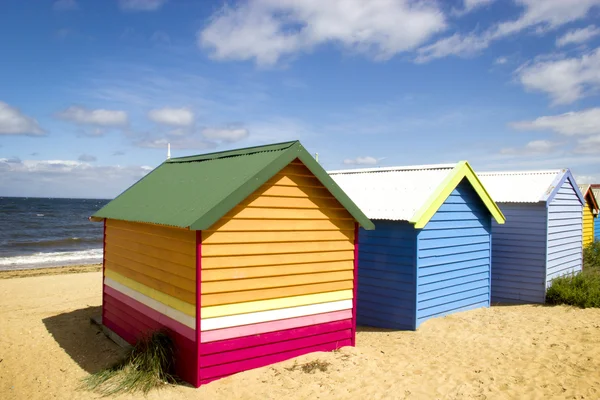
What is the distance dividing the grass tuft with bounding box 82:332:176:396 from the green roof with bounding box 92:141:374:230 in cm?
203

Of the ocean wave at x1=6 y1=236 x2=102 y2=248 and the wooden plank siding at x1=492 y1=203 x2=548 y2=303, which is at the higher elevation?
the wooden plank siding at x1=492 y1=203 x2=548 y2=303

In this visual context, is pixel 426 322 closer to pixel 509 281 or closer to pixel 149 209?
pixel 509 281

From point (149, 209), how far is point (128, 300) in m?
2.12

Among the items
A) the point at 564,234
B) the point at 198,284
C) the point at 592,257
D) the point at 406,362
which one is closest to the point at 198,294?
the point at 198,284

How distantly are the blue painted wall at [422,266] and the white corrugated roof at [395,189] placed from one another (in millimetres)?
356

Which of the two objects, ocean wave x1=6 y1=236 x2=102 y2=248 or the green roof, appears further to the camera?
ocean wave x1=6 y1=236 x2=102 y2=248

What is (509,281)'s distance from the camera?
14.2 metres

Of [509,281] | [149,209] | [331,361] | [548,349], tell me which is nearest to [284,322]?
[331,361]

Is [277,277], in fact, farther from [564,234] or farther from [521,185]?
[564,234]

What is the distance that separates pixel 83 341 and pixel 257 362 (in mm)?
5122

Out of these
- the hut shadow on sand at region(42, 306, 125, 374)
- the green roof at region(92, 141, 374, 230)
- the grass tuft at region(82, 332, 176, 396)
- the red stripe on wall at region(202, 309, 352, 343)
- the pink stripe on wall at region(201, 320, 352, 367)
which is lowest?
the hut shadow on sand at region(42, 306, 125, 374)

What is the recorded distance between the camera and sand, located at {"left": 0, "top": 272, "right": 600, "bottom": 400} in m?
6.97

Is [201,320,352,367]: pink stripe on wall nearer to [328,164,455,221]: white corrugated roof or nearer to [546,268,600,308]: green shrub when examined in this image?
[328,164,455,221]: white corrugated roof

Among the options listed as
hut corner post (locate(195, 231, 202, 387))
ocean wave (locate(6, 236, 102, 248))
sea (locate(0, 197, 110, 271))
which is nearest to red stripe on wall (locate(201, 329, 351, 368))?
hut corner post (locate(195, 231, 202, 387))
